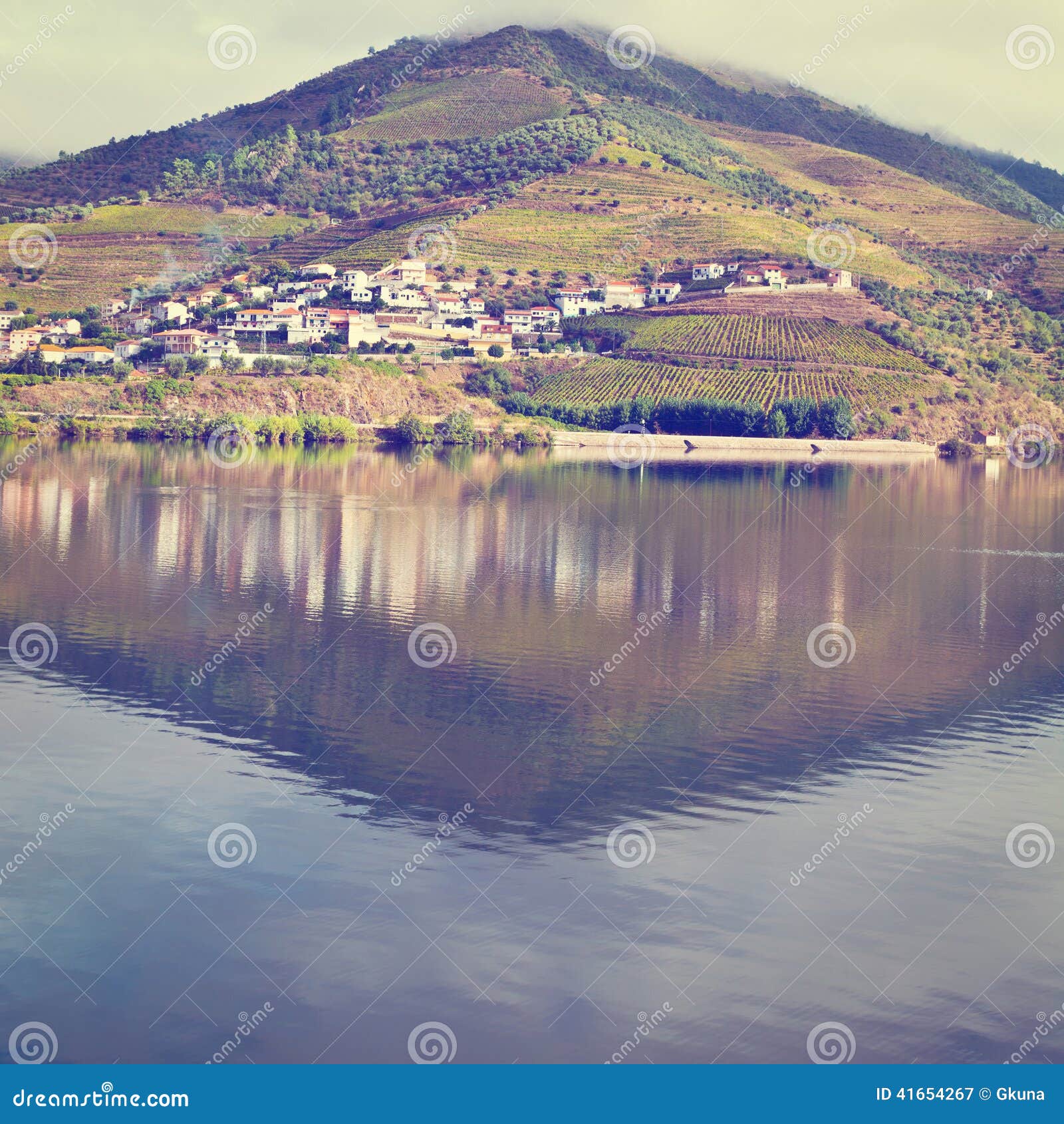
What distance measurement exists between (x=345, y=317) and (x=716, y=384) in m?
34.4

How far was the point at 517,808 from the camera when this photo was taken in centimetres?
1827

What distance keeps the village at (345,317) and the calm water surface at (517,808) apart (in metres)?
79.5

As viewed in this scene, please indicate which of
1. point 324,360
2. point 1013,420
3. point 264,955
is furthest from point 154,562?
point 1013,420

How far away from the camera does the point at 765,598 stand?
35.4 metres

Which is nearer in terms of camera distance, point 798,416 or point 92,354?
point 798,416

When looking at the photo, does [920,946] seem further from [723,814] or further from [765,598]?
[765,598]

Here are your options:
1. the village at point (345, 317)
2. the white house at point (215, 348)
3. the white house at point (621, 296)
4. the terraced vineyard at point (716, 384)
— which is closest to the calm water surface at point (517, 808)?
the white house at point (215, 348)

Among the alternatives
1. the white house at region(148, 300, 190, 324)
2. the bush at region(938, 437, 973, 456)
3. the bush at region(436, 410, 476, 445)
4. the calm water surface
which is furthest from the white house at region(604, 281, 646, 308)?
the calm water surface

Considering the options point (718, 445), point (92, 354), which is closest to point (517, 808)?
point (718, 445)

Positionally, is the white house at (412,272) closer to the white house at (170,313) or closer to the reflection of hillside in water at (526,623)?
the white house at (170,313)

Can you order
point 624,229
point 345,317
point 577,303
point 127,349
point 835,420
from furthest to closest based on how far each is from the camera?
1. point 624,229
2. point 577,303
3. point 345,317
4. point 127,349
5. point 835,420

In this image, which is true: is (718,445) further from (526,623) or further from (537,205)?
→ (526,623)

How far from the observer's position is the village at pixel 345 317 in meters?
114

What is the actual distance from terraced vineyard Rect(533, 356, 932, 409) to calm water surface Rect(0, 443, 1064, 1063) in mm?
75224
